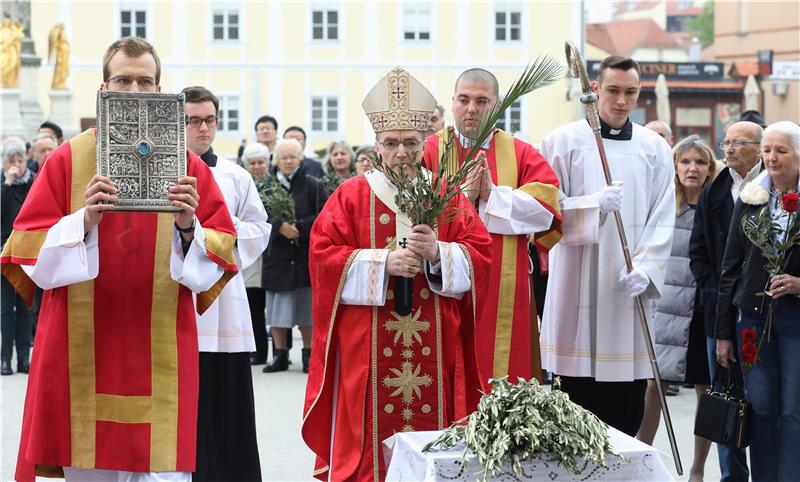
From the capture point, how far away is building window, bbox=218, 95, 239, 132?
4769 cm

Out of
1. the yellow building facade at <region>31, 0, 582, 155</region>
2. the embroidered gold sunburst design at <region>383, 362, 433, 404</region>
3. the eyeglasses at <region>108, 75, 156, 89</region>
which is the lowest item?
the embroidered gold sunburst design at <region>383, 362, 433, 404</region>

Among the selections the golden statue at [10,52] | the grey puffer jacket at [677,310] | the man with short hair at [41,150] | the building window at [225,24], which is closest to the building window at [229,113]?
the building window at [225,24]

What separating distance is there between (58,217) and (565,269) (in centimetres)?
326

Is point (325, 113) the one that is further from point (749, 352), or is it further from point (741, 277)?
point (749, 352)

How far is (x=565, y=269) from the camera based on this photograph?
740 centimetres

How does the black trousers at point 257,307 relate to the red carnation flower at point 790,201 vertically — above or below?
below

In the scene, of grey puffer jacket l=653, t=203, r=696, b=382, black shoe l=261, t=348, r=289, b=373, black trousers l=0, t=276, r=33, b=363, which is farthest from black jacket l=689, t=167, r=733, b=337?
black trousers l=0, t=276, r=33, b=363

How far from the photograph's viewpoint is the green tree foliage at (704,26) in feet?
292

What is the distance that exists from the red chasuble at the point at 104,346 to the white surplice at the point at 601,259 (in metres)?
2.76

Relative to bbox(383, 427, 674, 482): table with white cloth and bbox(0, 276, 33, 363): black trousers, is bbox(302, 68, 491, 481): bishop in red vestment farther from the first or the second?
bbox(0, 276, 33, 363): black trousers

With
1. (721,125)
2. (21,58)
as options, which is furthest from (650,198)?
(721,125)

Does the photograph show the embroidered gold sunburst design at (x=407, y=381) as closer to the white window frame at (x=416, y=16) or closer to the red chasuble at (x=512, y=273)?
the red chasuble at (x=512, y=273)

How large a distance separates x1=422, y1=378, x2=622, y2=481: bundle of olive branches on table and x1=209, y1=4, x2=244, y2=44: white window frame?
43.6 meters

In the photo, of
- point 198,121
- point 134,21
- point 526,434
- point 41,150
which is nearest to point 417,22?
point 134,21
